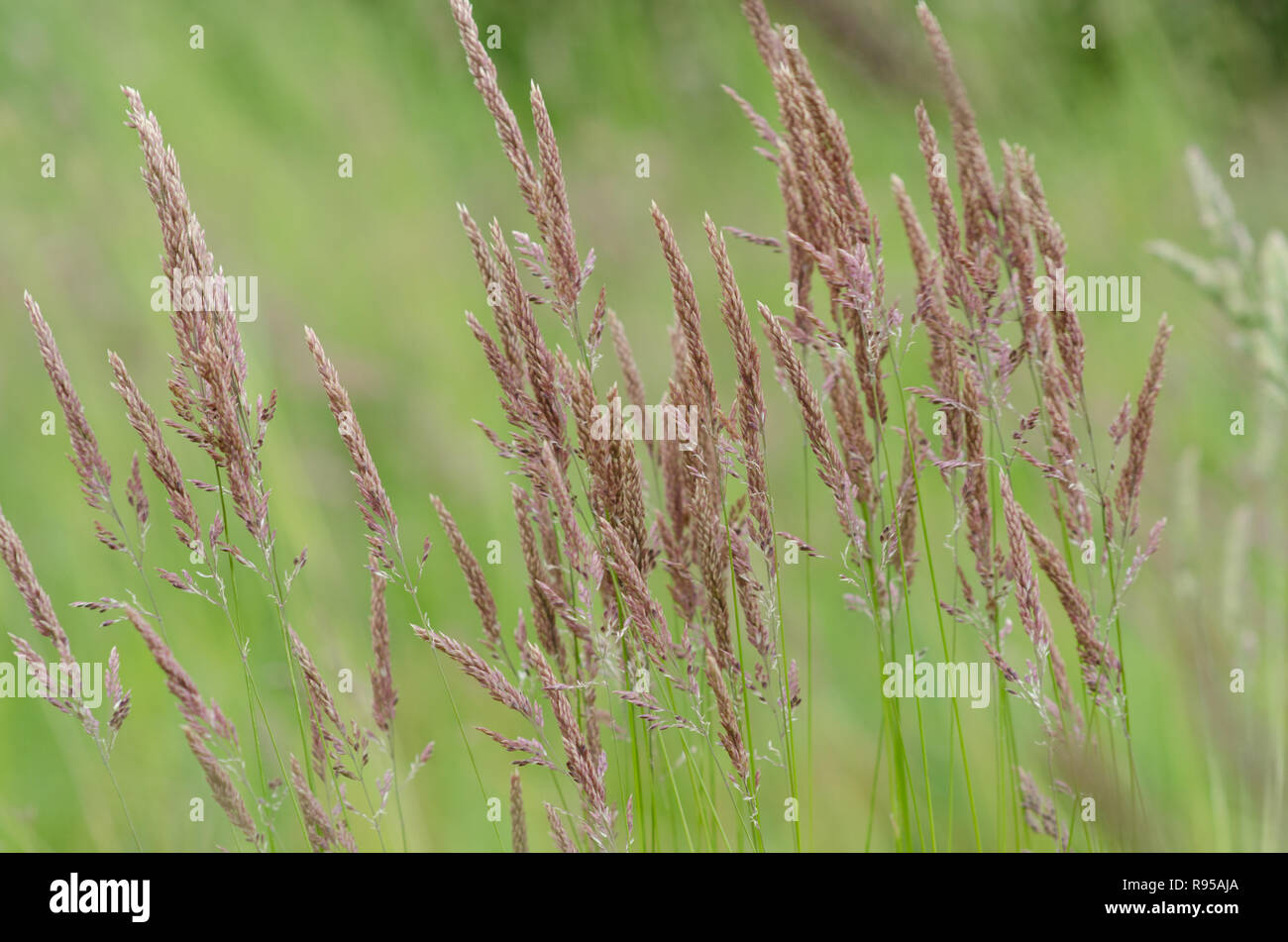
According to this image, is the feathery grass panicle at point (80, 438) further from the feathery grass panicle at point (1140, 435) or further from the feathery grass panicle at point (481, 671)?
the feathery grass panicle at point (1140, 435)

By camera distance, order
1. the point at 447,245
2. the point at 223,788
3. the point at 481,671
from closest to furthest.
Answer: the point at 481,671
the point at 223,788
the point at 447,245

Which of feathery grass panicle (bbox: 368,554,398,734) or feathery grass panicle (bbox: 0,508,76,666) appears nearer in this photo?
feathery grass panicle (bbox: 0,508,76,666)

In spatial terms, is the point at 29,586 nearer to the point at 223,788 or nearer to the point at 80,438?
the point at 80,438

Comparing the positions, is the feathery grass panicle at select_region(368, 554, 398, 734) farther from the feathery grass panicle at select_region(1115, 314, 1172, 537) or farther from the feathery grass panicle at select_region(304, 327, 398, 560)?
the feathery grass panicle at select_region(1115, 314, 1172, 537)

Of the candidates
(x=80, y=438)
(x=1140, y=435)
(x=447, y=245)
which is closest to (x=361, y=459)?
(x=80, y=438)

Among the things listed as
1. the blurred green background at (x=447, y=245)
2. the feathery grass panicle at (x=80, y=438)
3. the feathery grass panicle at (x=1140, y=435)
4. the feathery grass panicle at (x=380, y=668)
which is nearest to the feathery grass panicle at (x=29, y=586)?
the feathery grass panicle at (x=80, y=438)

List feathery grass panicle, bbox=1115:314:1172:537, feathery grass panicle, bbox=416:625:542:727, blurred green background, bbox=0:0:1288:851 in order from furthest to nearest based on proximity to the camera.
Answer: blurred green background, bbox=0:0:1288:851 < feathery grass panicle, bbox=1115:314:1172:537 < feathery grass panicle, bbox=416:625:542:727

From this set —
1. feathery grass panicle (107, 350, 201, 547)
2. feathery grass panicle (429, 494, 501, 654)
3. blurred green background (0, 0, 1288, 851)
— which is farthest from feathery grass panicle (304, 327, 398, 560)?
blurred green background (0, 0, 1288, 851)

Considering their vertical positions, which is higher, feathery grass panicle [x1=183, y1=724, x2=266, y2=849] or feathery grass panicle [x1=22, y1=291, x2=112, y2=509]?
feathery grass panicle [x1=22, y1=291, x2=112, y2=509]

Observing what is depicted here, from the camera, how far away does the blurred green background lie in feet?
7.00

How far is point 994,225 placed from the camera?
44.9 inches

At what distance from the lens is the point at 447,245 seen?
3250mm

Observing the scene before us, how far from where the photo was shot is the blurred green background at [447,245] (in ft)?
7.00

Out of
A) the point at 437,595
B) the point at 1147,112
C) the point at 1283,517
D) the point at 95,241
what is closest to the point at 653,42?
the point at 1147,112
